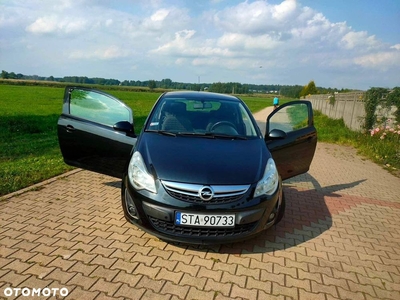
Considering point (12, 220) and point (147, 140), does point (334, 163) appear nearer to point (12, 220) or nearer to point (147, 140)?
point (147, 140)

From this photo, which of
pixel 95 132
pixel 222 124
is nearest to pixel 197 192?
pixel 222 124

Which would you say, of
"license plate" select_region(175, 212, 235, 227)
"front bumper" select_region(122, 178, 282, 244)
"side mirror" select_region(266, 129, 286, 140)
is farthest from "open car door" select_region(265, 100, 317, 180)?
"license plate" select_region(175, 212, 235, 227)

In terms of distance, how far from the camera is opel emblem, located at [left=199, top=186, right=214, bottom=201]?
2840 mm

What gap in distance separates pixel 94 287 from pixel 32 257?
0.80 m

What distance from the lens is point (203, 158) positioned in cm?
321

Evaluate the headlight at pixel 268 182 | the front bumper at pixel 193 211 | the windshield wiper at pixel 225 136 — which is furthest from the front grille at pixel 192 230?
the windshield wiper at pixel 225 136

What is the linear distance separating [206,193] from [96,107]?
241cm

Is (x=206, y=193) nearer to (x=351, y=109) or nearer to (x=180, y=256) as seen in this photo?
(x=180, y=256)

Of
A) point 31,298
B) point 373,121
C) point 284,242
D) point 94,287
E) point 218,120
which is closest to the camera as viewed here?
point 31,298

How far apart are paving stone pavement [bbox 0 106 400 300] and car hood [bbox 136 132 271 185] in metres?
0.83

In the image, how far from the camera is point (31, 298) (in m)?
2.35

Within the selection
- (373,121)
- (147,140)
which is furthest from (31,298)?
(373,121)

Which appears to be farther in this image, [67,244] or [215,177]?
[67,244]

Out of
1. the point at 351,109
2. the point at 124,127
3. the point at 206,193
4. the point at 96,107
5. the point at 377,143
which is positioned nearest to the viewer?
the point at 206,193
